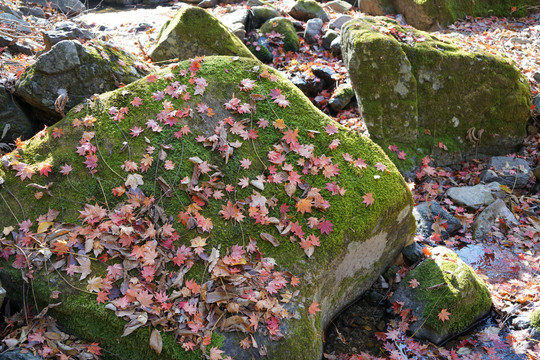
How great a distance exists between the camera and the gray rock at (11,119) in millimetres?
4977

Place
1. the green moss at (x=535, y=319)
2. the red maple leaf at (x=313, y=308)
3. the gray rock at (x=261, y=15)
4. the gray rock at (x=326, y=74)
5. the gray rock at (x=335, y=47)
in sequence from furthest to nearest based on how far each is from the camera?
1. the gray rock at (x=261, y=15)
2. the gray rock at (x=335, y=47)
3. the gray rock at (x=326, y=74)
4. the green moss at (x=535, y=319)
5. the red maple leaf at (x=313, y=308)

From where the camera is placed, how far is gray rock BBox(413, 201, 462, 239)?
211 inches

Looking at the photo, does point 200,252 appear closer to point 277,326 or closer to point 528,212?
point 277,326

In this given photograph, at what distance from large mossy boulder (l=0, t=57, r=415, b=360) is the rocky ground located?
0.32 metres

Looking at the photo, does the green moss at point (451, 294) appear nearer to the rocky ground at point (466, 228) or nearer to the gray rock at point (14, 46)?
the rocky ground at point (466, 228)

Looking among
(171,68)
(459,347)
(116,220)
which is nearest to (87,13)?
(171,68)

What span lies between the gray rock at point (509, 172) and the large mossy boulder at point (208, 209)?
2.44 m

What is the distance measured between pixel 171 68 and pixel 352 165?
7.95ft

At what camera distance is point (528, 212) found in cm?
576

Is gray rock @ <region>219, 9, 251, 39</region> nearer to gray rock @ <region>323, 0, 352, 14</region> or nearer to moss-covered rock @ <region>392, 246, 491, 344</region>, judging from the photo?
gray rock @ <region>323, 0, 352, 14</region>

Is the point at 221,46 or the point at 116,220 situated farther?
Result: the point at 221,46

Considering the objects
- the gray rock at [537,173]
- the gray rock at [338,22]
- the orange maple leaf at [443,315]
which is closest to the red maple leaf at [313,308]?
the orange maple leaf at [443,315]

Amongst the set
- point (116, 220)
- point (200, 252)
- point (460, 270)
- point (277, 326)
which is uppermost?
point (116, 220)

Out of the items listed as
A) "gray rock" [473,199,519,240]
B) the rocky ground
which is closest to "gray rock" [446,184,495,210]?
the rocky ground
